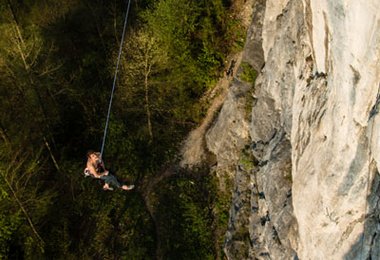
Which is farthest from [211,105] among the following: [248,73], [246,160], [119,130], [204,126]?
[246,160]

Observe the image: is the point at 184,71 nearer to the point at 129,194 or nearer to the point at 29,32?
the point at 129,194

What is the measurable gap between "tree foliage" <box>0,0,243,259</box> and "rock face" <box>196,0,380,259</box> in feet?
12.7

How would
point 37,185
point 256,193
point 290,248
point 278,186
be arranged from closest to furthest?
point 290,248 → point 278,186 → point 256,193 → point 37,185

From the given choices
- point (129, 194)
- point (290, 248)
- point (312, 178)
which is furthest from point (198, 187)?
point (312, 178)

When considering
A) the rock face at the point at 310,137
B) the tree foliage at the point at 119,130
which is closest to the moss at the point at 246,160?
the rock face at the point at 310,137

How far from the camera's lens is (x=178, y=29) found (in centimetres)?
2516

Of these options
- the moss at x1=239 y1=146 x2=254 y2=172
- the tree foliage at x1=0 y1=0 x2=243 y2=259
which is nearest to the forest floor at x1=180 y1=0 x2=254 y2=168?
the tree foliage at x1=0 y1=0 x2=243 y2=259

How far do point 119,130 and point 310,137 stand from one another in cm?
1505

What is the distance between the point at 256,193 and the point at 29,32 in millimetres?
16044

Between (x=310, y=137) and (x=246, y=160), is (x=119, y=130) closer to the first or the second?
(x=246, y=160)

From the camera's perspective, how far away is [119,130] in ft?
86.1

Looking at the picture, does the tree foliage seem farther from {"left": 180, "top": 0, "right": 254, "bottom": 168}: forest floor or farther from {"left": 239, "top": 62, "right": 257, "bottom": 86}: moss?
{"left": 239, "top": 62, "right": 257, "bottom": 86}: moss

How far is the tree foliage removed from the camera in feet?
77.6

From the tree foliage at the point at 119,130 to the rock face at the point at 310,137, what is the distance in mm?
3863
